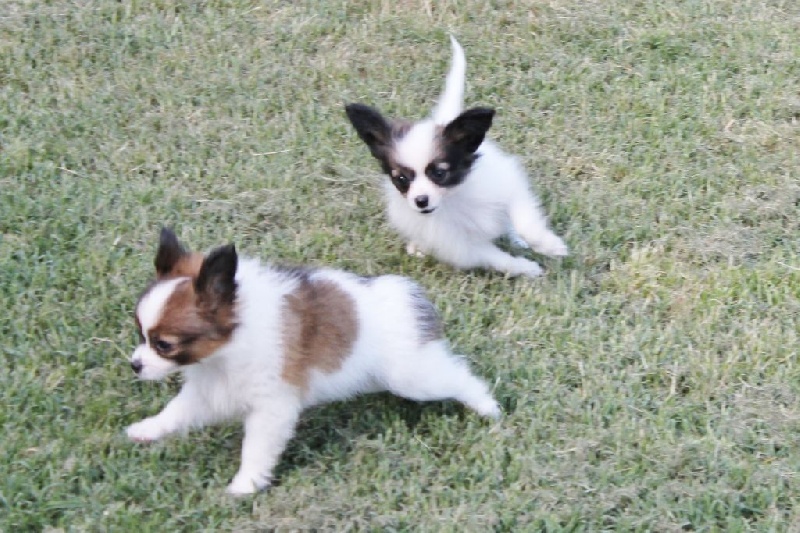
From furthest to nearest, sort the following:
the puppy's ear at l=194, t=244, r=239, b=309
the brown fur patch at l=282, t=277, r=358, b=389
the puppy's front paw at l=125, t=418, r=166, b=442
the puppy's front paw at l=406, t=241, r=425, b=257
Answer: the puppy's front paw at l=406, t=241, r=425, b=257, the puppy's front paw at l=125, t=418, r=166, b=442, the brown fur patch at l=282, t=277, r=358, b=389, the puppy's ear at l=194, t=244, r=239, b=309

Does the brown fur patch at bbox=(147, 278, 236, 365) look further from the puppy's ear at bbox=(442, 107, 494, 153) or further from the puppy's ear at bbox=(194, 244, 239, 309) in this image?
the puppy's ear at bbox=(442, 107, 494, 153)

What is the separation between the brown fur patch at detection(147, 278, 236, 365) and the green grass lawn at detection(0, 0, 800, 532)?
0.53 m

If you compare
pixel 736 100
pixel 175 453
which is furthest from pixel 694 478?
pixel 736 100

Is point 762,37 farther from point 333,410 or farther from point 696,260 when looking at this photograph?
point 333,410

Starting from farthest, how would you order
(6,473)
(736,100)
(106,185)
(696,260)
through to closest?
(736,100) → (106,185) → (696,260) → (6,473)

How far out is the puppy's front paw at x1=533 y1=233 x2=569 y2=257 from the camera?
4.85 meters

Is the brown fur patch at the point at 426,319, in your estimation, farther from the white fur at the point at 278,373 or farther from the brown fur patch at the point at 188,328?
the brown fur patch at the point at 188,328

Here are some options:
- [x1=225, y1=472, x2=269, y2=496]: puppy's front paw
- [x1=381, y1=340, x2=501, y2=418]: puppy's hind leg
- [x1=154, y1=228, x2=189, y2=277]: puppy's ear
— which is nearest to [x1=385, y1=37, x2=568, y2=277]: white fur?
[x1=381, y1=340, x2=501, y2=418]: puppy's hind leg

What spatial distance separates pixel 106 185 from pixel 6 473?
6.47ft

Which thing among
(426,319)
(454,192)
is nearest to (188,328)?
(426,319)

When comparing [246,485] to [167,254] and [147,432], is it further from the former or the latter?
[167,254]

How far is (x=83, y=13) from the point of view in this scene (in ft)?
21.7

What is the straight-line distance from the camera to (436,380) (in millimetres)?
3977

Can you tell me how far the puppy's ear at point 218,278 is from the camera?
344 centimetres
